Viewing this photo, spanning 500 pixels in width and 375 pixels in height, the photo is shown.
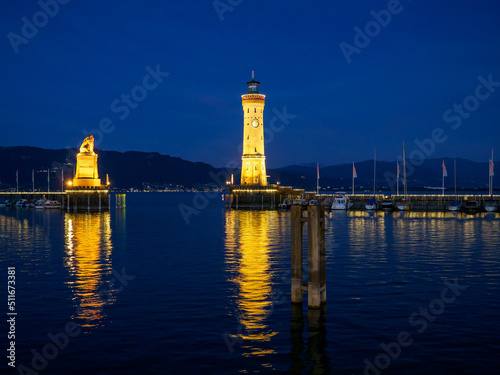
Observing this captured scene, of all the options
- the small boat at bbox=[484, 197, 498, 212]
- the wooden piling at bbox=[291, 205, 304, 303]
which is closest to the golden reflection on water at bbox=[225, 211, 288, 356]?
the wooden piling at bbox=[291, 205, 304, 303]

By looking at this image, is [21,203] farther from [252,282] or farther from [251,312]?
[251,312]

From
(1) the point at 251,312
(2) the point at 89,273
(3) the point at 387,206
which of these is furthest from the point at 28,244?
(3) the point at 387,206

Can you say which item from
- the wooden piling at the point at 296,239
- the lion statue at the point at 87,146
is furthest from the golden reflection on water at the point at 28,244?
the lion statue at the point at 87,146

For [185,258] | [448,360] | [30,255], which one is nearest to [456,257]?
[185,258]

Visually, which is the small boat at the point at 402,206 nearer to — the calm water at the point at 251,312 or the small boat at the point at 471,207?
the small boat at the point at 471,207

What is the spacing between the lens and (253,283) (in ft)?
90.7

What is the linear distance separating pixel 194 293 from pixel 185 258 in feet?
42.7

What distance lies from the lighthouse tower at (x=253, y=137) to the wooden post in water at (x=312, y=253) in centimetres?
9779

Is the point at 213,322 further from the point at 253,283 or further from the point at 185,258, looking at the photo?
the point at 185,258

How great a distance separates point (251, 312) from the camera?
21516 millimetres

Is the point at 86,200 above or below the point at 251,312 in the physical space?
above

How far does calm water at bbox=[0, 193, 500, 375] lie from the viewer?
15.9 metres

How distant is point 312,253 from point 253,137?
9911 centimetres

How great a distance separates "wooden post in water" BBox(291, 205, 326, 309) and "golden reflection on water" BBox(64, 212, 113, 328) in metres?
8.35
